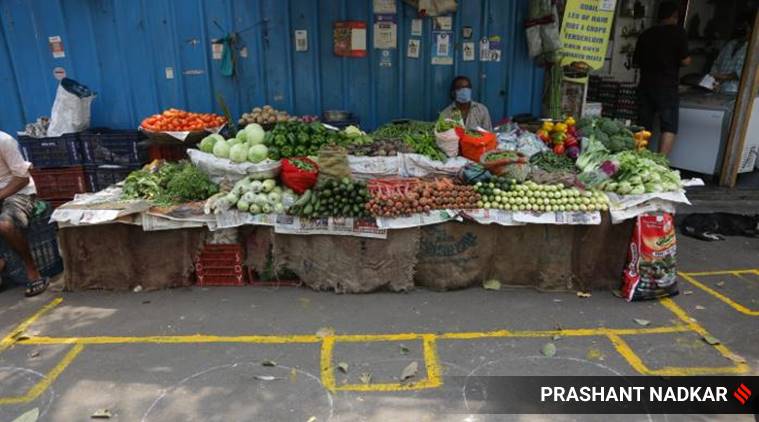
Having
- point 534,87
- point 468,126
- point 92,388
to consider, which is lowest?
point 92,388

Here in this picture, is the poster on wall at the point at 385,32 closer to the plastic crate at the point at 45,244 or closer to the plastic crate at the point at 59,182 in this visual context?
the plastic crate at the point at 59,182

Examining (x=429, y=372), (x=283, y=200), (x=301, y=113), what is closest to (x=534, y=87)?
(x=301, y=113)

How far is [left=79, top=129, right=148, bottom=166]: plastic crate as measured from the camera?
629 centimetres

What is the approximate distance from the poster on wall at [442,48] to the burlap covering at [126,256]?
3.73 m

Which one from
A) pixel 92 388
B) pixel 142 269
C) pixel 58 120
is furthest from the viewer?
pixel 58 120

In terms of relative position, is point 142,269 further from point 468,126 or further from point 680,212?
point 680,212

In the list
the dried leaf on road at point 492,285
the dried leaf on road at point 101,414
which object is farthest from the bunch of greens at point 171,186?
the dried leaf on road at point 492,285

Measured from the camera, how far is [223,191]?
5223 millimetres

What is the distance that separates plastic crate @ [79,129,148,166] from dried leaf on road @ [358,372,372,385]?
14.1ft

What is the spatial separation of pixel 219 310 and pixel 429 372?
2.13 metres

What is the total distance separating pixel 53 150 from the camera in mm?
6270

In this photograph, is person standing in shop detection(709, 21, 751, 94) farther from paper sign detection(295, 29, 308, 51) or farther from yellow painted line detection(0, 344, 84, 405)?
yellow painted line detection(0, 344, 84, 405)

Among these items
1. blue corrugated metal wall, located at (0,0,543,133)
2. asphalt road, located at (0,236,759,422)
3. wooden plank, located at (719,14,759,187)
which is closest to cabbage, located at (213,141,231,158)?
blue corrugated metal wall, located at (0,0,543,133)

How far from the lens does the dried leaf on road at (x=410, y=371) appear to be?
3.73m
